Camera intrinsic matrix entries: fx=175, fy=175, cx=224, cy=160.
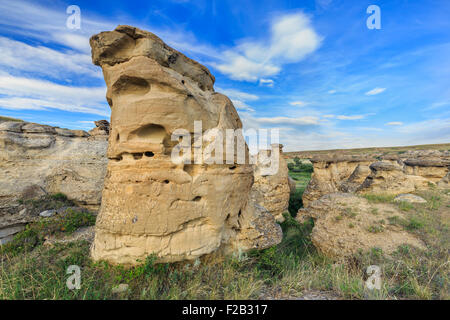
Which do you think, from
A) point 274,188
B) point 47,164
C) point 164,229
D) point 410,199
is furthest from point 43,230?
point 410,199

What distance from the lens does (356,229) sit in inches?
279

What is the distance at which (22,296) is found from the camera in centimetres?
250

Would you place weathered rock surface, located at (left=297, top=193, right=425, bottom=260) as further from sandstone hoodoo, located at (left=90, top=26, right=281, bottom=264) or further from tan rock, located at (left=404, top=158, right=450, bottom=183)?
tan rock, located at (left=404, top=158, right=450, bottom=183)

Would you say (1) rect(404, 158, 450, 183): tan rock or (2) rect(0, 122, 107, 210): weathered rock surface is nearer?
(2) rect(0, 122, 107, 210): weathered rock surface

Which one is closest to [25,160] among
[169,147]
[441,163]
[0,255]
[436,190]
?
[0,255]

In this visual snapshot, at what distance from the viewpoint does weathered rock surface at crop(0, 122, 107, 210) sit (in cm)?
616

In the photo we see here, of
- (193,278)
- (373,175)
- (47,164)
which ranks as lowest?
(193,278)

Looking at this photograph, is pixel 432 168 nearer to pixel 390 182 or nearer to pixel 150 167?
pixel 390 182

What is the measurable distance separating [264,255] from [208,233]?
1.65 metres

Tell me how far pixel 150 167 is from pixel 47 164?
6642 mm

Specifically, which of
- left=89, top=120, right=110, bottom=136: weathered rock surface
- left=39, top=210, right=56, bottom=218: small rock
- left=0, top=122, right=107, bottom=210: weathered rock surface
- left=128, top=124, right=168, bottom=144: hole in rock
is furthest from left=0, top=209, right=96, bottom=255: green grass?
left=89, top=120, right=110, bottom=136: weathered rock surface

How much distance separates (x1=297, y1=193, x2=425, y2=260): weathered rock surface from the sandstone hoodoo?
567 cm

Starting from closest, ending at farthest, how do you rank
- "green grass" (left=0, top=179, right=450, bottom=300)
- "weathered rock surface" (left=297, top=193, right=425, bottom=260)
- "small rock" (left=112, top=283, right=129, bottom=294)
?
"green grass" (left=0, top=179, right=450, bottom=300)
"small rock" (left=112, top=283, right=129, bottom=294)
"weathered rock surface" (left=297, top=193, right=425, bottom=260)

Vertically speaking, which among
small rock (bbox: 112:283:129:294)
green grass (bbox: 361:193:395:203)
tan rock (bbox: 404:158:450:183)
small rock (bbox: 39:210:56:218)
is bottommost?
green grass (bbox: 361:193:395:203)
